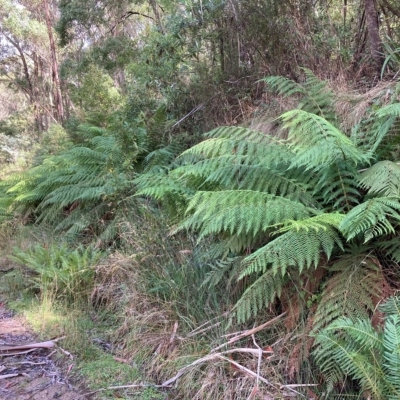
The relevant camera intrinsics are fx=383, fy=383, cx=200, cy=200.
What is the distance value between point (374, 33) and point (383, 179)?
7.60 ft

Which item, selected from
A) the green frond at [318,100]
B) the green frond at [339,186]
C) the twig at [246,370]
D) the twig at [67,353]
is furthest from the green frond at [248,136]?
the twig at [67,353]

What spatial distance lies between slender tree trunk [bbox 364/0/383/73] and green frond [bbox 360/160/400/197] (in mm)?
1966

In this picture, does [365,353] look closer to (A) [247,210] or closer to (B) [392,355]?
(B) [392,355]

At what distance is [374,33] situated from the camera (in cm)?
372

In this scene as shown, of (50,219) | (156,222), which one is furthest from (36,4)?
(156,222)

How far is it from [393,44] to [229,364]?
3385 mm

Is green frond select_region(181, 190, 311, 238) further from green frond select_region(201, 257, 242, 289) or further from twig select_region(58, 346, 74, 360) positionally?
twig select_region(58, 346, 74, 360)

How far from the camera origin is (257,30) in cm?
437

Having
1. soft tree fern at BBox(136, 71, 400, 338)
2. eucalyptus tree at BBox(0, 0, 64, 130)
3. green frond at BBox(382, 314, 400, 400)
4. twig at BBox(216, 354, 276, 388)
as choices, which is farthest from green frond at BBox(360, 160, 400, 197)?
eucalyptus tree at BBox(0, 0, 64, 130)

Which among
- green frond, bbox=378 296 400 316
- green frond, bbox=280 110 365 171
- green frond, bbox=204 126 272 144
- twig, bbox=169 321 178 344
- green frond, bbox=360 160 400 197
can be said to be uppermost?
green frond, bbox=204 126 272 144

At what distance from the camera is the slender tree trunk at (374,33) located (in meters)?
3.70

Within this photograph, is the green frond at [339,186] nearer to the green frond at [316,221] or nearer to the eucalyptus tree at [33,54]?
the green frond at [316,221]

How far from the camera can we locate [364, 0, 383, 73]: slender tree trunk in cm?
370

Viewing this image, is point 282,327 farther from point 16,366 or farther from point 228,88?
point 228,88
